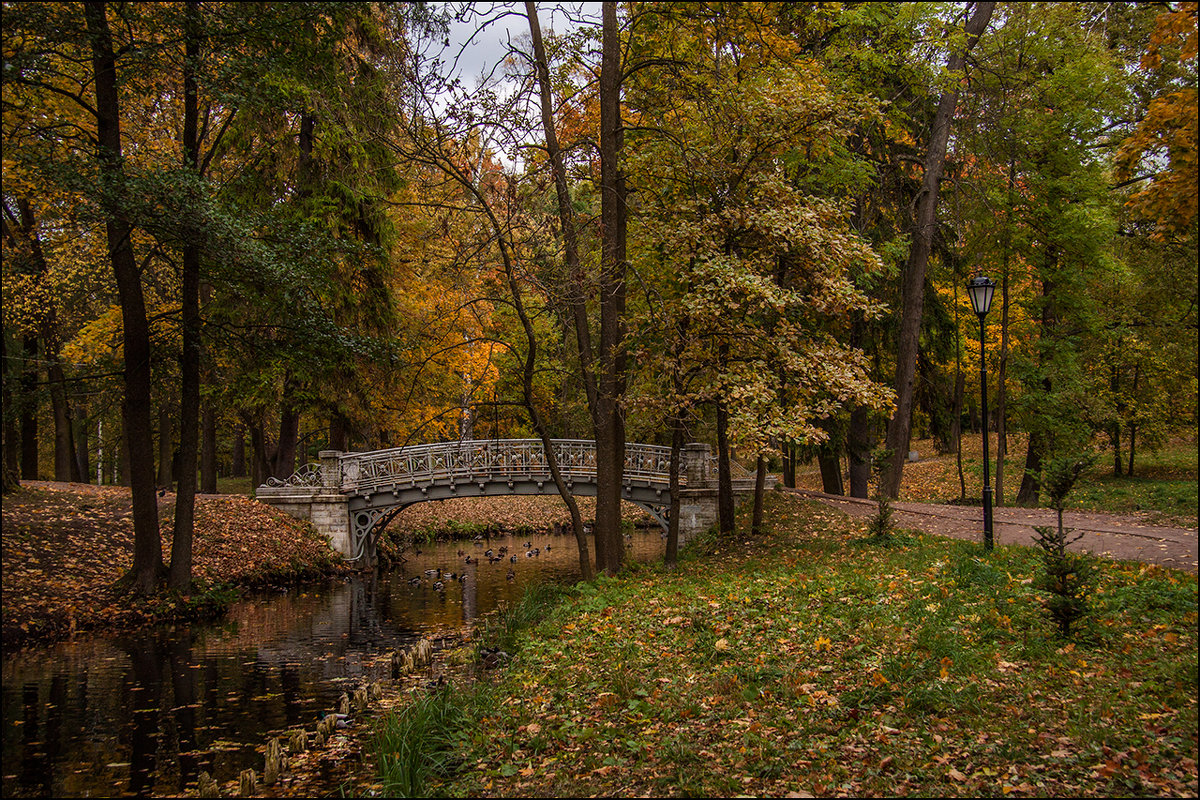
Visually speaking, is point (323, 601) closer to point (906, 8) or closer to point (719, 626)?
point (719, 626)

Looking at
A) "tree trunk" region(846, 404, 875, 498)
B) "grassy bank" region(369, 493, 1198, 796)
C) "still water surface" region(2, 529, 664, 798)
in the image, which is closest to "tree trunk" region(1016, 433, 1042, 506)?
"tree trunk" region(846, 404, 875, 498)

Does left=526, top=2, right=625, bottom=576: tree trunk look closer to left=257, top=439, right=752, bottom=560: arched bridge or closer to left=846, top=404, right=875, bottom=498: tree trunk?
left=257, top=439, right=752, bottom=560: arched bridge

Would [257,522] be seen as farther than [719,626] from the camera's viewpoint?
Yes

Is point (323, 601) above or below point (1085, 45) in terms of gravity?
below

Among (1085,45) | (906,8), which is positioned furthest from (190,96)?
(1085,45)

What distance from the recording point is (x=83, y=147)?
11.3 meters

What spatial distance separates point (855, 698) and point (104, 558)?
44.1 feet

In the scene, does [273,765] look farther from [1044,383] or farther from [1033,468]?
[1044,383]

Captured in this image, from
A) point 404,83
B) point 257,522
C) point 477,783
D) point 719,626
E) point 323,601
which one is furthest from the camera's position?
point 257,522

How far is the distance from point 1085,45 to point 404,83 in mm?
12904

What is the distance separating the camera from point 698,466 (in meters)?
19.5

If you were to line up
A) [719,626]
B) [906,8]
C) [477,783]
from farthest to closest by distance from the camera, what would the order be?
[906,8]
[719,626]
[477,783]

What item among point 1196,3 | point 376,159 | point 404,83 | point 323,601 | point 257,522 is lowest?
point 323,601

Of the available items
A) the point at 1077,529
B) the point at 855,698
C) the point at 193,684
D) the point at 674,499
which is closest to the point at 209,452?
the point at 193,684
